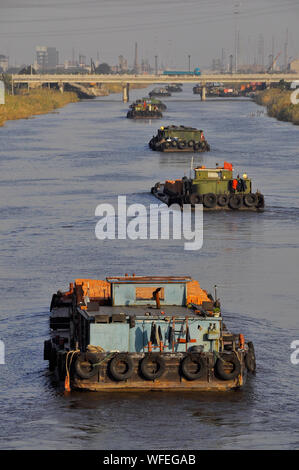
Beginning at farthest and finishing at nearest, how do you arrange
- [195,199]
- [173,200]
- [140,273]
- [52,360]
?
[173,200], [195,199], [140,273], [52,360]

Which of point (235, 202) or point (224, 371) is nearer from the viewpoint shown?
point (224, 371)

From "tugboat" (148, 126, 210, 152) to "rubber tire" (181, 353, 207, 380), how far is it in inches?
3138

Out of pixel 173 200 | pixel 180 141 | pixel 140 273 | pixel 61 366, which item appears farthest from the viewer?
pixel 180 141

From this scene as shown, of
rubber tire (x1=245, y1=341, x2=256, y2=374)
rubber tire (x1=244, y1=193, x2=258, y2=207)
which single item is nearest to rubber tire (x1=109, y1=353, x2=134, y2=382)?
rubber tire (x1=245, y1=341, x2=256, y2=374)

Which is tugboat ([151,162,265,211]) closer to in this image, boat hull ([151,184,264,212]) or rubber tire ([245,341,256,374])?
boat hull ([151,184,264,212])

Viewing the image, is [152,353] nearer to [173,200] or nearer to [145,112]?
[173,200]

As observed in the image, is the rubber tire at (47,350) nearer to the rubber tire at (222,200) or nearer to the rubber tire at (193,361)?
the rubber tire at (193,361)

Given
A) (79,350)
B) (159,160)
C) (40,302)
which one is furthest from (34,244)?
(159,160)

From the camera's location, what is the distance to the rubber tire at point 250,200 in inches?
2667

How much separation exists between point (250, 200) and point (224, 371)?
37.9m

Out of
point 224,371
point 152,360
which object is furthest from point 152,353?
point 224,371

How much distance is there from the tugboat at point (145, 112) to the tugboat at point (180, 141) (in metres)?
60.4

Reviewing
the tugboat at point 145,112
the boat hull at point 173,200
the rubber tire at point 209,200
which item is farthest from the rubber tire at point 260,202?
the tugboat at point 145,112

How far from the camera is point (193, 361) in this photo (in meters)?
30.3
